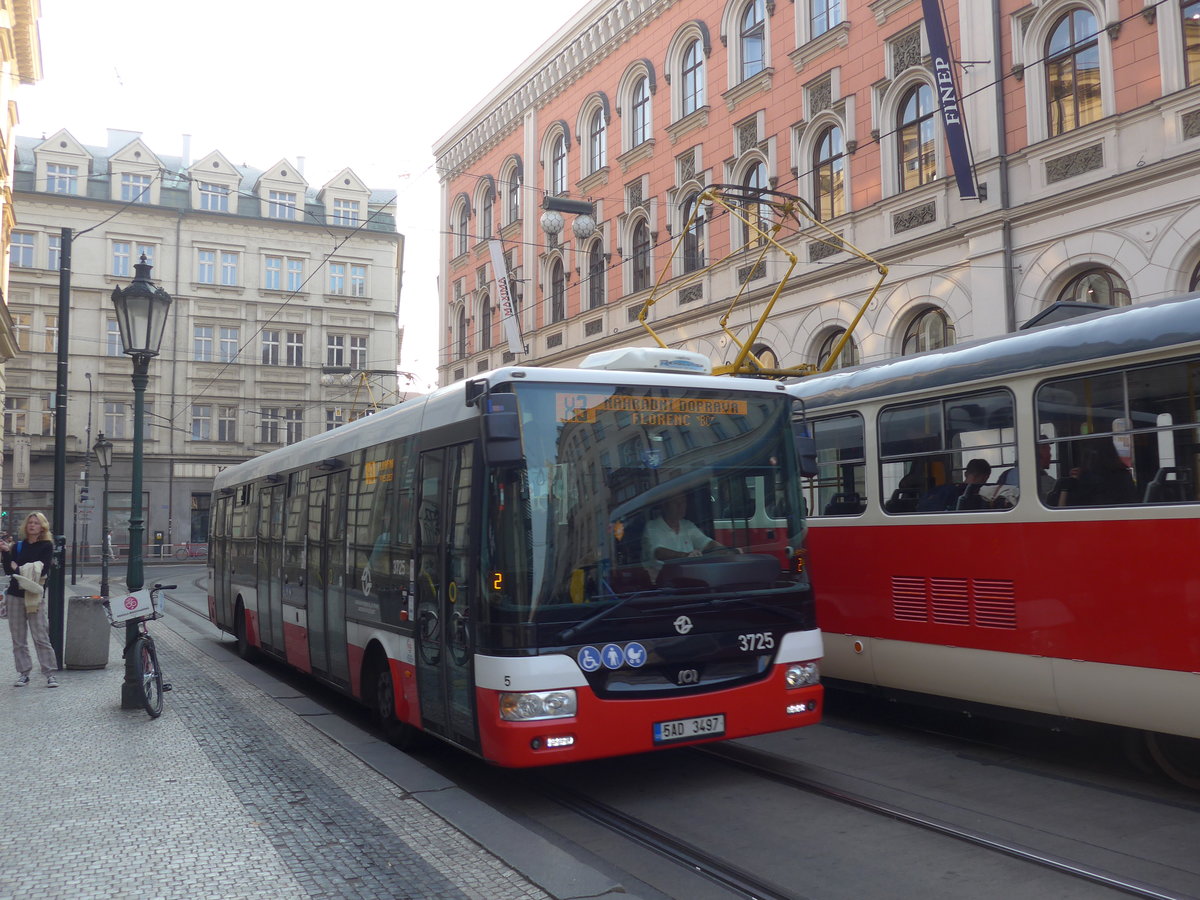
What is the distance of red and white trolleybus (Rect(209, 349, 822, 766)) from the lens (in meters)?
6.40

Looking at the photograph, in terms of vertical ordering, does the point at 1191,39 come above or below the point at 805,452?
above

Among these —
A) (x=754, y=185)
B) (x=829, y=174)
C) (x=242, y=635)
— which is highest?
(x=754, y=185)

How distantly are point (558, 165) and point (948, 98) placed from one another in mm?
15921

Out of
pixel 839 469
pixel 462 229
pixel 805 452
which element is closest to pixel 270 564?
pixel 839 469

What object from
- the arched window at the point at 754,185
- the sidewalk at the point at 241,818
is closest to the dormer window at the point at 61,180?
the arched window at the point at 754,185

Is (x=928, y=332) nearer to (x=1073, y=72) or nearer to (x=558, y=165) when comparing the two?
(x=1073, y=72)

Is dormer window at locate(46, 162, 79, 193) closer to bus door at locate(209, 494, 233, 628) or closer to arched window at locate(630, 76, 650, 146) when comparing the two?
arched window at locate(630, 76, 650, 146)

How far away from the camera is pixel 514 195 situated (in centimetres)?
3338

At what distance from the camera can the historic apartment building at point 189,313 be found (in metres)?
50.7

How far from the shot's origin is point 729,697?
6.86m

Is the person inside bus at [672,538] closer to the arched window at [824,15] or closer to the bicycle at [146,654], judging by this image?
the bicycle at [146,654]

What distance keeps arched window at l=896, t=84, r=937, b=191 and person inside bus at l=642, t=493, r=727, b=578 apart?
13.5m

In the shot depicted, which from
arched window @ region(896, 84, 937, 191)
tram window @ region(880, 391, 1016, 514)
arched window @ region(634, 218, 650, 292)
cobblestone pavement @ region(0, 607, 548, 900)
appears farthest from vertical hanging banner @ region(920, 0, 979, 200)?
cobblestone pavement @ region(0, 607, 548, 900)

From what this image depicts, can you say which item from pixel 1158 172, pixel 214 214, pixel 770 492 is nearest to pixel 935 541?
pixel 770 492
